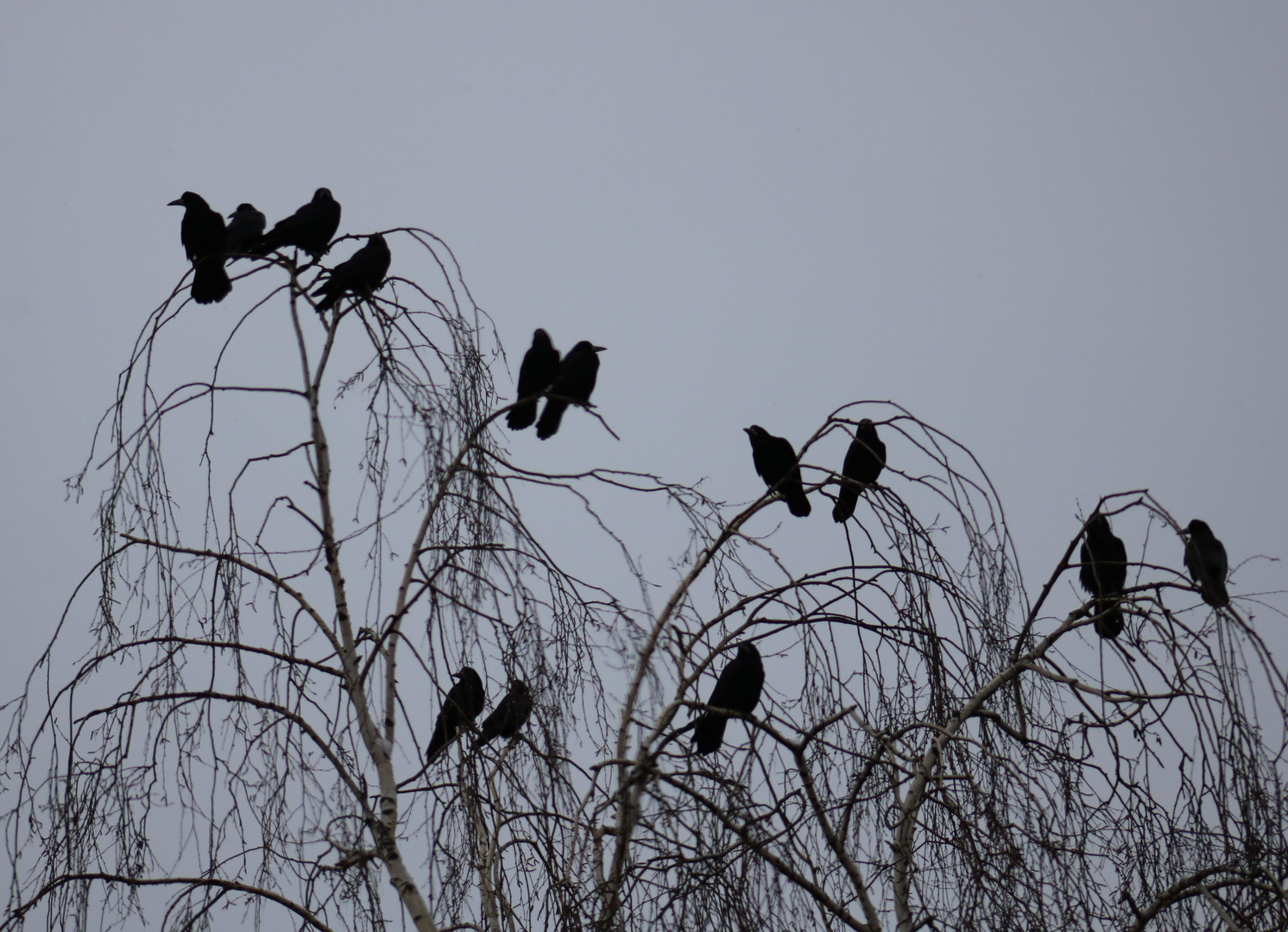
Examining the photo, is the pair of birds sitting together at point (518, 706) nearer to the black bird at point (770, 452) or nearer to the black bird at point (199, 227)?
the black bird at point (770, 452)

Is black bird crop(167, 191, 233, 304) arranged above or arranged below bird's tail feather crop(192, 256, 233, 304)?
above

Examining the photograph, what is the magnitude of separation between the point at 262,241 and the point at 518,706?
2798 mm

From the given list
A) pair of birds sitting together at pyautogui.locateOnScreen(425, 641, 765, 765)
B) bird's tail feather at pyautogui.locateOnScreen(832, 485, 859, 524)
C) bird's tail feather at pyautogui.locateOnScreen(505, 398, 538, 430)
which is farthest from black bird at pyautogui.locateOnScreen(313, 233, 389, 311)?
bird's tail feather at pyautogui.locateOnScreen(832, 485, 859, 524)

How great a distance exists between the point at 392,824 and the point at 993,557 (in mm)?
1535

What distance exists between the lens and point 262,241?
4488 mm

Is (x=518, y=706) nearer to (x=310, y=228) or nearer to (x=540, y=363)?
(x=540, y=363)

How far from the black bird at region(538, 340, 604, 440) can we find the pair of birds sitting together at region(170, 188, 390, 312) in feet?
2.66

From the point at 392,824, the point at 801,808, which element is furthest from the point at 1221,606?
the point at 392,824

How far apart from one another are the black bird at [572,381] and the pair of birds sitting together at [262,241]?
0.81m

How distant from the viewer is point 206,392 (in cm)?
265

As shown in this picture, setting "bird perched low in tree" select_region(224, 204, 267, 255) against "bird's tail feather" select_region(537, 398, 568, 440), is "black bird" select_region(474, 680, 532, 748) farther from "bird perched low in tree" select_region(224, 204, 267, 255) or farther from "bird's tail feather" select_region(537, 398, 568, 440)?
"bird perched low in tree" select_region(224, 204, 267, 255)

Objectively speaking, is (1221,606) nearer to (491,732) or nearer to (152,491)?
(491,732)

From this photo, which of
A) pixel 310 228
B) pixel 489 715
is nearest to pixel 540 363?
pixel 310 228

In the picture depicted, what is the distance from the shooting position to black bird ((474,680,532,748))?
2422 millimetres
